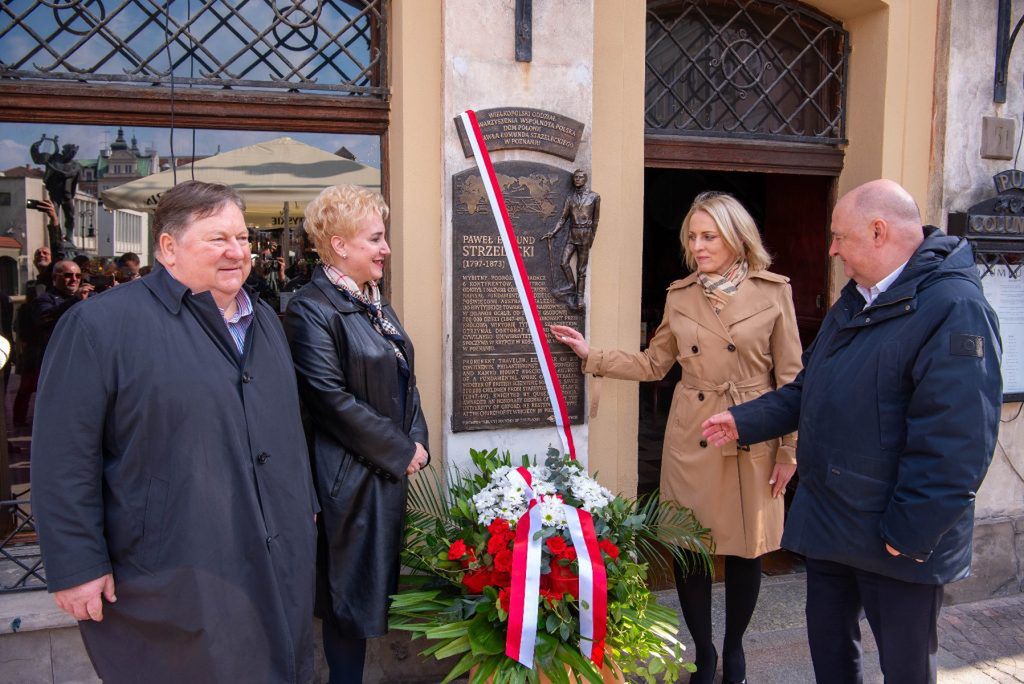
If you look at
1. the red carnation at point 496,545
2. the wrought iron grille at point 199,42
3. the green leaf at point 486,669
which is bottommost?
the green leaf at point 486,669

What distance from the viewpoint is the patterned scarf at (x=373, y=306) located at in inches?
117

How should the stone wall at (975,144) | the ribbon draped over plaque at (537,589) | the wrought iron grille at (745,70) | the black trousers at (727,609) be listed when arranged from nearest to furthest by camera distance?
1. the ribbon draped over plaque at (537,589)
2. the black trousers at (727,609)
3. the wrought iron grille at (745,70)
4. the stone wall at (975,144)

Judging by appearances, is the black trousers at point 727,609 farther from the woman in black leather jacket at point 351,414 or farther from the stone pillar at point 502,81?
the woman in black leather jacket at point 351,414

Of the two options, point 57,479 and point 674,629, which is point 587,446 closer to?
point 674,629

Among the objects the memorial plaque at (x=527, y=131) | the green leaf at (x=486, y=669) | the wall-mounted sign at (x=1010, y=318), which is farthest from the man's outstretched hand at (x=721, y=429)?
the wall-mounted sign at (x=1010, y=318)

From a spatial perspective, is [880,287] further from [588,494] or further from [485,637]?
[485,637]

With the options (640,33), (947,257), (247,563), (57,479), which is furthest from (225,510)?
(640,33)

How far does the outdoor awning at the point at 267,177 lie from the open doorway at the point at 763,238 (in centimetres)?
280

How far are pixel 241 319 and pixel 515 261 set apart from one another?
1.38 metres

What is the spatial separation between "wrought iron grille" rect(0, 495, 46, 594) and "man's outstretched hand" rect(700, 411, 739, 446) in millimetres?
2718

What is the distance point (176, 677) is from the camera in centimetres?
238

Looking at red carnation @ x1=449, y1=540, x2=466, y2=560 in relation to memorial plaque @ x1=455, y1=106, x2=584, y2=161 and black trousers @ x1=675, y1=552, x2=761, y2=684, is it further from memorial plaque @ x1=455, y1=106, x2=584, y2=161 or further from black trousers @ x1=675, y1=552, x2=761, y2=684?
memorial plaque @ x1=455, y1=106, x2=584, y2=161

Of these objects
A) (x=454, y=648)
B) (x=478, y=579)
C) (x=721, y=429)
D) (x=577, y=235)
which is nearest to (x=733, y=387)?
(x=721, y=429)

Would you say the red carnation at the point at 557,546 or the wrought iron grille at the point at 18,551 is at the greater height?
the red carnation at the point at 557,546
